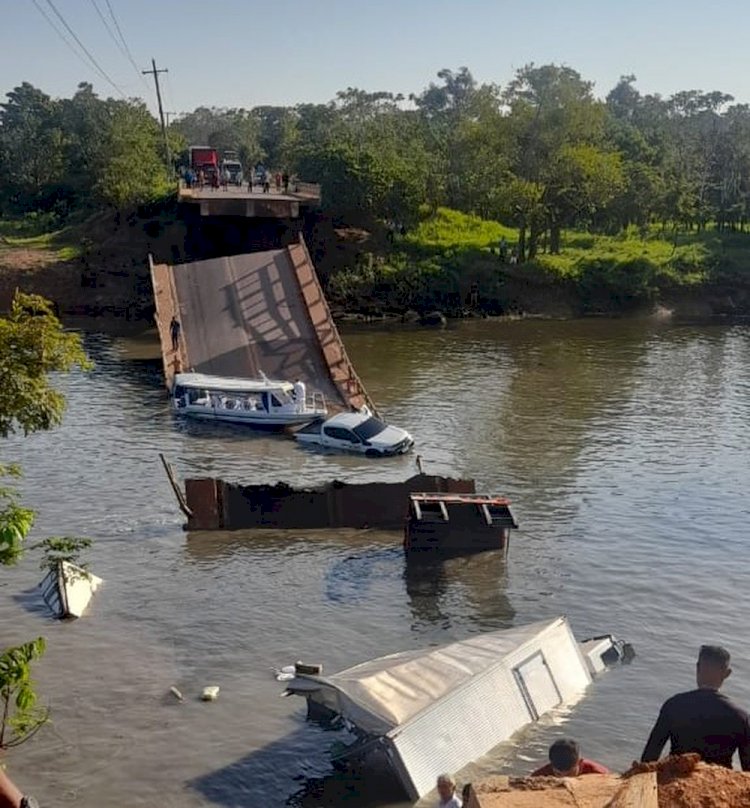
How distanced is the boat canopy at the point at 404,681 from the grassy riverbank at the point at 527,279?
55.6 metres

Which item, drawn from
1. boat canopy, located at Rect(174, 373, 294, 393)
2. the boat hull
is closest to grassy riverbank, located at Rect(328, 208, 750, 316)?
boat canopy, located at Rect(174, 373, 294, 393)

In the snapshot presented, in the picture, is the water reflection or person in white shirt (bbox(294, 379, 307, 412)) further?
person in white shirt (bbox(294, 379, 307, 412))

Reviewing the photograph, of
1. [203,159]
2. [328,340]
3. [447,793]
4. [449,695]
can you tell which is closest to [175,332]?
[328,340]

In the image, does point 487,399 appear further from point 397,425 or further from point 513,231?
point 513,231

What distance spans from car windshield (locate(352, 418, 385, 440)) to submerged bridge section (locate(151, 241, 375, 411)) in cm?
562

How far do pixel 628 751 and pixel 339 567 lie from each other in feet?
35.3

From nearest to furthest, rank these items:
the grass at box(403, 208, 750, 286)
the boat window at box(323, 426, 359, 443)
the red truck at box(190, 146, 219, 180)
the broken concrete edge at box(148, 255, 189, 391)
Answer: the boat window at box(323, 426, 359, 443), the broken concrete edge at box(148, 255, 189, 391), the grass at box(403, 208, 750, 286), the red truck at box(190, 146, 219, 180)

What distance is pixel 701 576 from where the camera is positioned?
28.0m

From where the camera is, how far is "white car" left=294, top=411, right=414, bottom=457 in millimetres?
39281

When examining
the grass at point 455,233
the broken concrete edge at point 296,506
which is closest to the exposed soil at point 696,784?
the broken concrete edge at point 296,506

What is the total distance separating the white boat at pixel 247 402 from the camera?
4322 centimetres

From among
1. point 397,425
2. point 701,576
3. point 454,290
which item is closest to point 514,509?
point 701,576

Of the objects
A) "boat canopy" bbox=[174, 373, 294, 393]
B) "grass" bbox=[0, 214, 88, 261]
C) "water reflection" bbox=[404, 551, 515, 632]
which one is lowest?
"water reflection" bbox=[404, 551, 515, 632]

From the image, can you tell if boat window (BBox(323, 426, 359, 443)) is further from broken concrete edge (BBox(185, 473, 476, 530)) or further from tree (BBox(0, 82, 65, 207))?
tree (BBox(0, 82, 65, 207))
